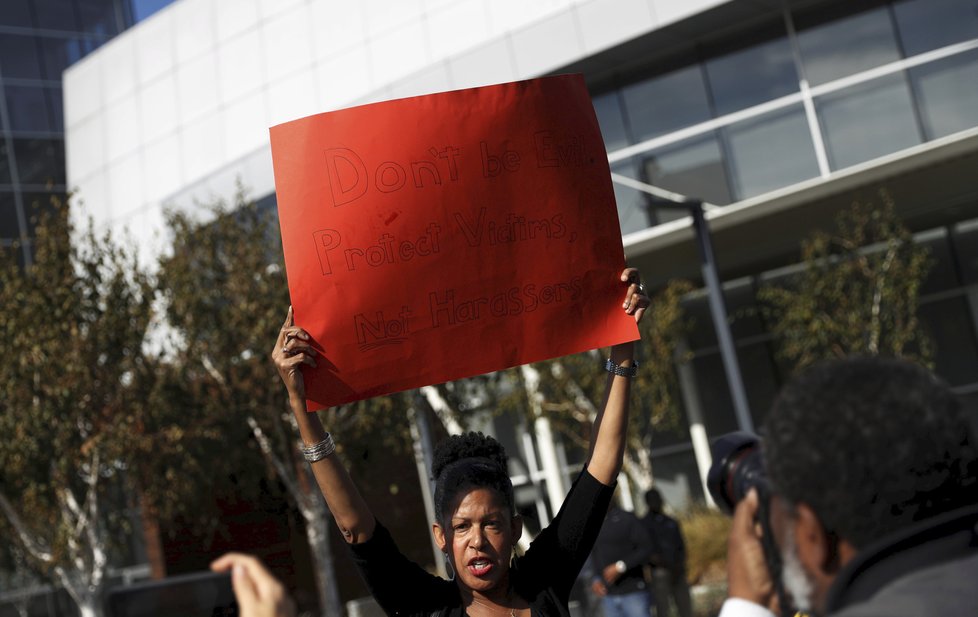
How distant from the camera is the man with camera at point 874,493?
1.47 m

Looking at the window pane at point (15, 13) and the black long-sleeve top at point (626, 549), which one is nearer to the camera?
the black long-sleeve top at point (626, 549)

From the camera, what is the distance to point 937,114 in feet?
57.3

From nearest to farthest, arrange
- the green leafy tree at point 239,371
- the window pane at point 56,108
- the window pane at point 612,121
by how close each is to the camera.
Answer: the green leafy tree at point 239,371, the window pane at point 612,121, the window pane at point 56,108

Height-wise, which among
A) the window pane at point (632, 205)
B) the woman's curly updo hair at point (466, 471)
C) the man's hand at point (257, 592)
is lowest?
the man's hand at point (257, 592)

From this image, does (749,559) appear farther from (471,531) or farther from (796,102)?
(796,102)

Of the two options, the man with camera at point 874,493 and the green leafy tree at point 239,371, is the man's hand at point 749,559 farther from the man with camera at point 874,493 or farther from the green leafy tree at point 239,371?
the green leafy tree at point 239,371

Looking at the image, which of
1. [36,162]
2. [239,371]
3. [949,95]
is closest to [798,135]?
[949,95]

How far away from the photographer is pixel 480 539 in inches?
116

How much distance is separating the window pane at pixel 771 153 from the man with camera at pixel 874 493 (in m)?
17.3

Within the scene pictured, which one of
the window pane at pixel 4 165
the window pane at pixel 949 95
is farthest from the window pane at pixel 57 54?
the window pane at pixel 949 95

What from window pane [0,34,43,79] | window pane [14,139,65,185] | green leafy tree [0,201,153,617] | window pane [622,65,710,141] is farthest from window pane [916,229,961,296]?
window pane [0,34,43,79]

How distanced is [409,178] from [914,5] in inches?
660

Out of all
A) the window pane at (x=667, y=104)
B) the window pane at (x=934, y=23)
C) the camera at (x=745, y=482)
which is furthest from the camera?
the window pane at (x=667, y=104)

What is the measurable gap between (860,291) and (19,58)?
81.2 ft
